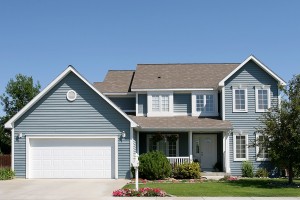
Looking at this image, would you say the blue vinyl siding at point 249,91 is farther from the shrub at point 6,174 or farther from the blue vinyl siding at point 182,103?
the shrub at point 6,174

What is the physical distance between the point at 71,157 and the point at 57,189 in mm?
6209

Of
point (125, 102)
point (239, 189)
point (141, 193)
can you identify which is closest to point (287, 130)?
point (239, 189)

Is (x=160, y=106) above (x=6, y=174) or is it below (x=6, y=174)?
above

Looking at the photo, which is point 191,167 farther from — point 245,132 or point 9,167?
point 9,167

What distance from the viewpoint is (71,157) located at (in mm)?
27656

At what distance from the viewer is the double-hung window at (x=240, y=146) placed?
99.6ft

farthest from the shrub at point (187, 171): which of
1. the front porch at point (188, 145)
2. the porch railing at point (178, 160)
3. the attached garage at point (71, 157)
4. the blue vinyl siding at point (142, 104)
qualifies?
the blue vinyl siding at point (142, 104)

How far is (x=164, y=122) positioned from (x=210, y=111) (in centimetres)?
358

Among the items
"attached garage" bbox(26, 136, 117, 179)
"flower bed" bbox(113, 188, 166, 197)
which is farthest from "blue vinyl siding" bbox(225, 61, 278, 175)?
"flower bed" bbox(113, 188, 166, 197)

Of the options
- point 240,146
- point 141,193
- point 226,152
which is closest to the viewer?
point 141,193

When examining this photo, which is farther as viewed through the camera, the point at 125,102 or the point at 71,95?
the point at 125,102

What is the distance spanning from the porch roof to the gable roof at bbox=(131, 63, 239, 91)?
2232 millimetres

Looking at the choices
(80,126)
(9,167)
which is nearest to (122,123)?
(80,126)

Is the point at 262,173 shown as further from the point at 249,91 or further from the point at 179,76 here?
the point at 179,76
